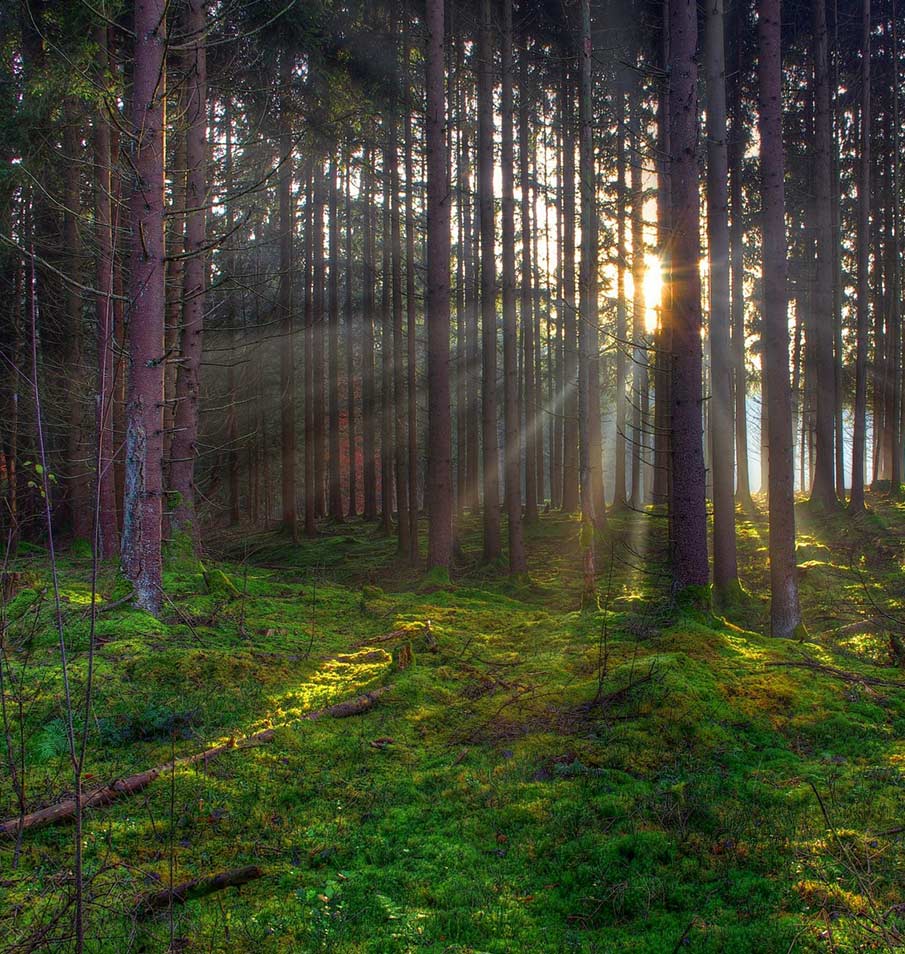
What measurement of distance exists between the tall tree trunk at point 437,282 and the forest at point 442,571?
0.09 m

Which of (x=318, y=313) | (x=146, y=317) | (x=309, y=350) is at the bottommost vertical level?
Result: (x=146, y=317)

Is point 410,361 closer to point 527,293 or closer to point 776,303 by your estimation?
point 527,293

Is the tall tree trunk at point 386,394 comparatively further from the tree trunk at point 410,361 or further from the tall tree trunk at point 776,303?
the tall tree trunk at point 776,303

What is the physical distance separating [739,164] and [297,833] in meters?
21.4

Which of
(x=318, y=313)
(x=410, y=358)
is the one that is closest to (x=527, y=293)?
(x=410, y=358)

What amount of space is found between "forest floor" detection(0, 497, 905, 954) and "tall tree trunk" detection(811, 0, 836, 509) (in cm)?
1309

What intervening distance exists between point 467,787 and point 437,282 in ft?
34.5

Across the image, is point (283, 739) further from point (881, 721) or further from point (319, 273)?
point (319, 273)

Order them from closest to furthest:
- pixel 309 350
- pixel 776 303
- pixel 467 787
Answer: pixel 467 787, pixel 776 303, pixel 309 350

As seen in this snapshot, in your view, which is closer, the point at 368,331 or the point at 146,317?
the point at 146,317

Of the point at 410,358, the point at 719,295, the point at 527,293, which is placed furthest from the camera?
the point at 527,293

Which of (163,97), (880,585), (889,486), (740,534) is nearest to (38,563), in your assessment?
(163,97)

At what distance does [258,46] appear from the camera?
44.5ft

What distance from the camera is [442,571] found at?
12.9 meters
